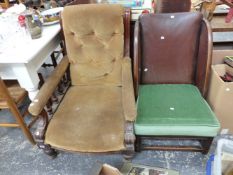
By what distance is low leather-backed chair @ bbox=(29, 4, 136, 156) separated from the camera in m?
1.17

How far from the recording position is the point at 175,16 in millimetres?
1396

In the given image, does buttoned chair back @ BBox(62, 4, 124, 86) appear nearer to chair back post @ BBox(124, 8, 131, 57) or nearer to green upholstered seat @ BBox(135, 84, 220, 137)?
chair back post @ BBox(124, 8, 131, 57)

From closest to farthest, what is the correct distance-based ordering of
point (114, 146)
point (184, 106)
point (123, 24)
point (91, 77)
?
point (114, 146) < point (184, 106) < point (123, 24) < point (91, 77)

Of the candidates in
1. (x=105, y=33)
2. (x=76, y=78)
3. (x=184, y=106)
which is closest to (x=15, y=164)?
(x=76, y=78)

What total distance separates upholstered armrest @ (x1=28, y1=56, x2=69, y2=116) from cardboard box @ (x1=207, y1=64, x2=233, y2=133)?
1117 millimetres

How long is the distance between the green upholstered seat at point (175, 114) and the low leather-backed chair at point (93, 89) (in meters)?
0.14

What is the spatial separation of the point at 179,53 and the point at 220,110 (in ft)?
1.66

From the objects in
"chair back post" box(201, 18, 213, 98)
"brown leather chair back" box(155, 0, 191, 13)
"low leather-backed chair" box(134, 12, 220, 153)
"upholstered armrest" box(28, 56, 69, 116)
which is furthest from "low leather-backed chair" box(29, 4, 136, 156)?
"chair back post" box(201, 18, 213, 98)

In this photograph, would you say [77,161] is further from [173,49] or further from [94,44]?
[173,49]

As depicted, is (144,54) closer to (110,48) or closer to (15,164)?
(110,48)

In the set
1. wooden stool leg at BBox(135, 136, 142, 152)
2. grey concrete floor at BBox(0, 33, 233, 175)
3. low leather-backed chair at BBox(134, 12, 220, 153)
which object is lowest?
grey concrete floor at BBox(0, 33, 233, 175)

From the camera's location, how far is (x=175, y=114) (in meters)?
1.24

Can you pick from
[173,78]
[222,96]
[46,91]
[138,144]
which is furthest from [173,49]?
[46,91]

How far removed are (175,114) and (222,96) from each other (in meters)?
0.37
